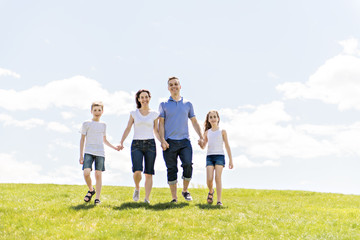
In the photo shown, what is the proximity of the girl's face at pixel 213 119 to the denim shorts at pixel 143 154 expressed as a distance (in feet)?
7.11

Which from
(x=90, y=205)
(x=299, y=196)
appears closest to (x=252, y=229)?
(x=90, y=205)

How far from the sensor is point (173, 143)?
39.5 feet

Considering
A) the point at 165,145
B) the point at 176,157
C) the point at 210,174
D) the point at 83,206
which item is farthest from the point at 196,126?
the point at 83,206

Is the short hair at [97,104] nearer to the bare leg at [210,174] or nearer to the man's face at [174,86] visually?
the man's face at [174,86]

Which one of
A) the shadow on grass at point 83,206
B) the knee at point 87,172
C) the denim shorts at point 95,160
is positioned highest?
the denim shorts at point 95,160

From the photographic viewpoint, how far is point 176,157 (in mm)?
12266

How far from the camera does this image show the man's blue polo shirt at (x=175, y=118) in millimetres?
12117

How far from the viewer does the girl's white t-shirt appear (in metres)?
12.4

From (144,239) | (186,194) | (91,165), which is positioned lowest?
(144,239)

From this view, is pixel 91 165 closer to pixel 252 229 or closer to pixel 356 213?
pixel 252 229

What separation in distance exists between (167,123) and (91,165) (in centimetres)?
267

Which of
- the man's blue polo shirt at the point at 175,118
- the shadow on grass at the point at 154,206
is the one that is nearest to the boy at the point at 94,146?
the shadow on grass at the point at 154,206

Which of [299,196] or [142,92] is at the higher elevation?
[142,92]

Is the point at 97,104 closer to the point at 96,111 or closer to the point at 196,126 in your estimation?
the point at 96,111
